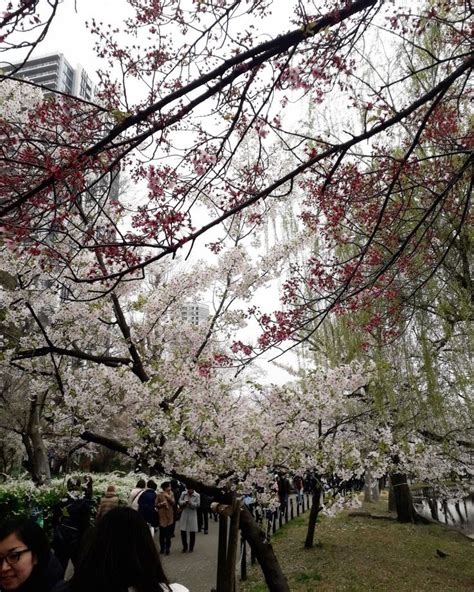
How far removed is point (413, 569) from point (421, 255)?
5317 millimetres

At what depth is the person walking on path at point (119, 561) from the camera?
4.31 ft

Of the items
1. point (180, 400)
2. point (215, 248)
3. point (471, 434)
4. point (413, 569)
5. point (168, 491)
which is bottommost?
point (413, 569)

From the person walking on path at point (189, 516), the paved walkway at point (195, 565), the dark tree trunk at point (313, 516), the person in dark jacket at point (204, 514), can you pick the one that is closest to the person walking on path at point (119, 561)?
the paved walkway at point (195, 565)

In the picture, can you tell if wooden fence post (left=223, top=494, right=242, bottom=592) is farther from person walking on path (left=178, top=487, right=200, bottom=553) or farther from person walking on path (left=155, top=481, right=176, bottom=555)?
person walking on path (left=178, top=487, right=200, bottom=553)

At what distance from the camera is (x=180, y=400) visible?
631 centimetres

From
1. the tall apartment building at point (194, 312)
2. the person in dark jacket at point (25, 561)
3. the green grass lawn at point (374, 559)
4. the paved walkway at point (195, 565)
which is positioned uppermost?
the tall apartment building at point (194, 312)

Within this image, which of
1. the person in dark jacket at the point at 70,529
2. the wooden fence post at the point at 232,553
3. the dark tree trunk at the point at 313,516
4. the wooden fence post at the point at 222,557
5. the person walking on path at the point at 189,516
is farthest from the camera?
the dark tree trunk at the point at 313,516

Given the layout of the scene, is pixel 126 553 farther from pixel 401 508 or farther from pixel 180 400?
pixel 401 508

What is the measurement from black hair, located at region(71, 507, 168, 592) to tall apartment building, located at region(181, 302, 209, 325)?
6521mm

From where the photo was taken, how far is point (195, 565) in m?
7.02

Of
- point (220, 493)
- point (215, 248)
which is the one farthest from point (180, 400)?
point (215, 248)

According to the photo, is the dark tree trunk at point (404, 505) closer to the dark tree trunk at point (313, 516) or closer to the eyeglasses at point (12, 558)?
the dark tree trunk at point (313, 516)

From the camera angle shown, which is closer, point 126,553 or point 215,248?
point 126,553

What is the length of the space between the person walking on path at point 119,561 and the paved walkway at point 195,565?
4.89 m
